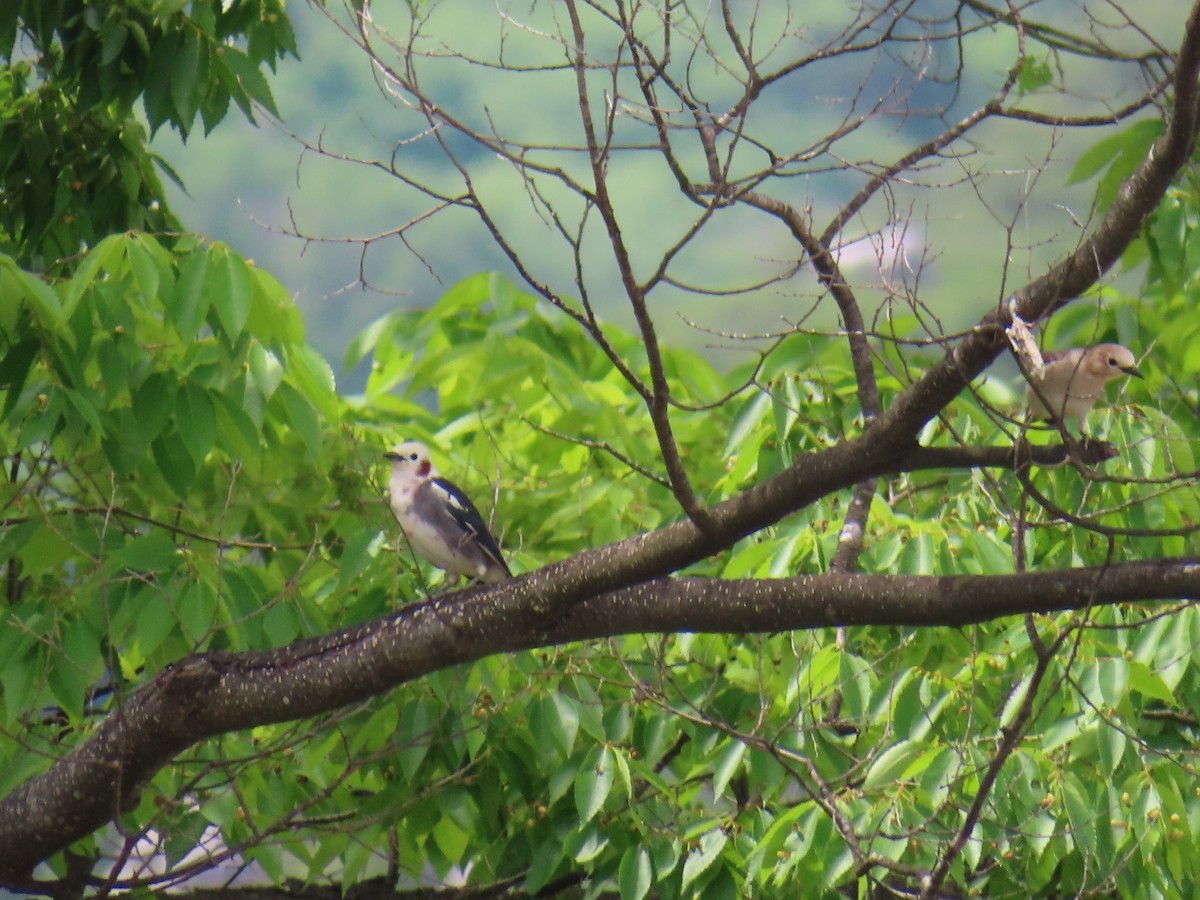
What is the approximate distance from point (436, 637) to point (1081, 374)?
148 cm

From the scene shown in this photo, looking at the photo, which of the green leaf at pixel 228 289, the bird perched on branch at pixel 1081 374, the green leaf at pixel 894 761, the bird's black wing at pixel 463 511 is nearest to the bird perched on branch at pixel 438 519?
the bird's black wing at pixel 463 511

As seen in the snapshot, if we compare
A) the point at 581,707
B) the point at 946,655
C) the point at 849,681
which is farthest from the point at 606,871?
the point at 946,655

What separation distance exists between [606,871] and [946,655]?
0.90 metres

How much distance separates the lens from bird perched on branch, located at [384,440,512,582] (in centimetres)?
295

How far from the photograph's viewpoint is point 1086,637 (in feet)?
7.63

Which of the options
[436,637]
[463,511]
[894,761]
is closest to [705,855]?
[894,761]

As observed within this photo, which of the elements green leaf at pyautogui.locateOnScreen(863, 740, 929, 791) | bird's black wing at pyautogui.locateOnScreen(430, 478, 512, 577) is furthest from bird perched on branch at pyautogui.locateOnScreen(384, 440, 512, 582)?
green leaf at pyautogui.locateOnScreen(863, 740, 929, 791)

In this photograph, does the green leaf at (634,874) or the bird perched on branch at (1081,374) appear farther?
the bird perched on branch at (1081,374)

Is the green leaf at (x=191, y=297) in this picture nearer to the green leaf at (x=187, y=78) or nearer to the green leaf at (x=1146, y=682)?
the green leaf at (x=187, y=78)

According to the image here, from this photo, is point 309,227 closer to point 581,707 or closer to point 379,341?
point 379,341

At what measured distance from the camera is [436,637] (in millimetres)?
1938

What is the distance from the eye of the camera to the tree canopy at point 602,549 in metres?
1.78

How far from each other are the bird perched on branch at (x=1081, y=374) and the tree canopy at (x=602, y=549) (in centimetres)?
6

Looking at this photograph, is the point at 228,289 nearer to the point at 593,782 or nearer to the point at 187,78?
the point at 187,78
